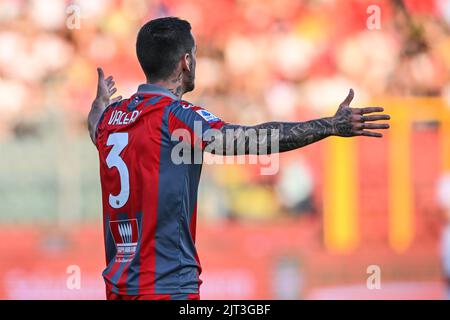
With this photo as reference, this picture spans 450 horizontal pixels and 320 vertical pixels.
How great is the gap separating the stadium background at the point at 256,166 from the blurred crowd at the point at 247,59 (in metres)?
0.02

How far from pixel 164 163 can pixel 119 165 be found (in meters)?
0.20

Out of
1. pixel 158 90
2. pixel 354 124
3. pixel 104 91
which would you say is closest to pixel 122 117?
pixel 158 90

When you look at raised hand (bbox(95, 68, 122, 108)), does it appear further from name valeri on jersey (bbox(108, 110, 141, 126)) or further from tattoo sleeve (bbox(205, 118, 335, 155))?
tattoo sleeve (bbox(205, 118, 335, 155))

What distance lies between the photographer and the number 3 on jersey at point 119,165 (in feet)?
12.7

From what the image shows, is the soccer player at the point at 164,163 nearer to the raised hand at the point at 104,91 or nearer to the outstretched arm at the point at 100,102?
the outstretched arm at the point at 100,102

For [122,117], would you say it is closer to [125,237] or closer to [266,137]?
[125,237]

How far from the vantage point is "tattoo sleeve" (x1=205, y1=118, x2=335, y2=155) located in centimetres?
375

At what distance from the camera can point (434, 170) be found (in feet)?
34.7

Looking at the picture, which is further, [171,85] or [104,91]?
[104,91]

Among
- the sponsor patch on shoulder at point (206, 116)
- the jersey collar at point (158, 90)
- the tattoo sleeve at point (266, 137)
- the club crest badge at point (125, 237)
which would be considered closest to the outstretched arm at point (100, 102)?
the jersey collar at point (158, 90)

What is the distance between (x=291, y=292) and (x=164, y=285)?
6358mm

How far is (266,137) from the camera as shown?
12.5 ft

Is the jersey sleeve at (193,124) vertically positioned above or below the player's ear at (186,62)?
below

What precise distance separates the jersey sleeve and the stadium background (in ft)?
20.1
